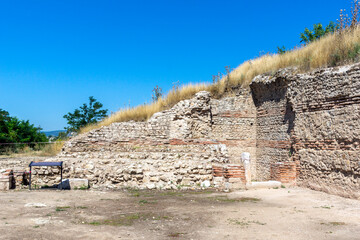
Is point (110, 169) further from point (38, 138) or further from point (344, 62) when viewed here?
point (38, 138)

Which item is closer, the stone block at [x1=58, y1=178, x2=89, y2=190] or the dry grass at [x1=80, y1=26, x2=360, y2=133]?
the stone block at [x1=58, y1=178, x2=89, y2=190]

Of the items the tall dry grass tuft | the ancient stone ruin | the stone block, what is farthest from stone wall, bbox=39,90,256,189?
the tall dry grass tuft

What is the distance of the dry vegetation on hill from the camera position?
10.5 meters

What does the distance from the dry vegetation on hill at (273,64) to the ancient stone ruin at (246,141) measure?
0.69 meters

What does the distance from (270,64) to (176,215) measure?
10.4 m

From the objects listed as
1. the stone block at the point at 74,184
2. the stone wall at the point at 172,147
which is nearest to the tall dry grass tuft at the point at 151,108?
the stone wall at the point at 172,147

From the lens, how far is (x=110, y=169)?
11062mm

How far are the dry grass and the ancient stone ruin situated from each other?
0.69 meters

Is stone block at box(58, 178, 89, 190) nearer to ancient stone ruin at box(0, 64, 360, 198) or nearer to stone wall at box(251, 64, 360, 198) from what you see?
ancient stone ruin at box(0, 64, 360, 198)

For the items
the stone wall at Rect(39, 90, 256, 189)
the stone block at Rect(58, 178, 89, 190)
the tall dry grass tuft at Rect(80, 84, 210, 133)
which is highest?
the tall dry grass tuft at Rect(80, 84, 210, 133)

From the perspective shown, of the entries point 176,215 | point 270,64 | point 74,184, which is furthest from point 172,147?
point 270,64

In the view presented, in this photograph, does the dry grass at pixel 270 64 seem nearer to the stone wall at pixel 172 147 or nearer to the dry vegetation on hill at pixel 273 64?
the dry vegetation on hill at pixel 273 64

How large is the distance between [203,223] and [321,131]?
19.1ft

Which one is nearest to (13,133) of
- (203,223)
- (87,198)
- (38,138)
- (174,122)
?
(38,138)
